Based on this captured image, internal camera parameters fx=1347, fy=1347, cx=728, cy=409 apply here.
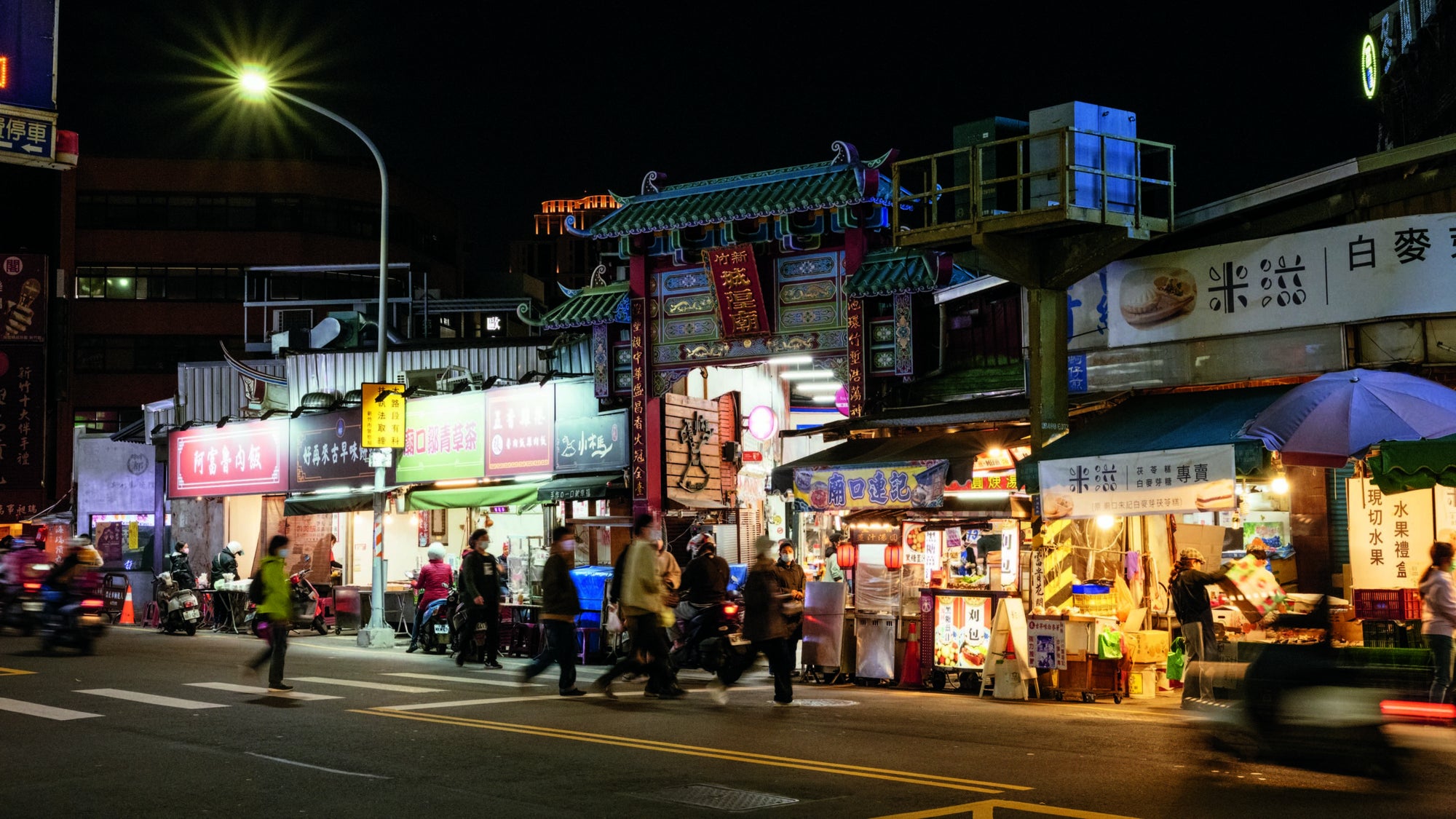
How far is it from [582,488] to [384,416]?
510 centimetres

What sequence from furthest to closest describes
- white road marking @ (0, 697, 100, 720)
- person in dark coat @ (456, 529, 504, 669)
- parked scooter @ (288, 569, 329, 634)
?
parked scooter @ (288, 569, 329, 634) → person in dark coat @ (456, 529, 504, 669) → white road marking @ (0, 697, 100, 720)

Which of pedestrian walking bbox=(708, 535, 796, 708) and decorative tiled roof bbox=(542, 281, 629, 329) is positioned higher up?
decorative tiled roof bbox=(542, 281, 629, 329)

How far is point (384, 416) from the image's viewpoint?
2692cm

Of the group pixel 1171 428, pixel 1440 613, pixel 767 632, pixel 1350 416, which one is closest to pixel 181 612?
pixel 767 632

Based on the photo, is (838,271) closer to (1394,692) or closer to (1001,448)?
(1001,448)

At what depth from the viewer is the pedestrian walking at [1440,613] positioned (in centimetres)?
1370

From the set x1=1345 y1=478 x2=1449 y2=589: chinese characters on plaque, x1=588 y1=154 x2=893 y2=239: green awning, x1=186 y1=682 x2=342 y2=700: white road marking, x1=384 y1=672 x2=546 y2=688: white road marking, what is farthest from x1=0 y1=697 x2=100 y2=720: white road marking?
x1=1345 y1=478 x2=1449 y2=589: chinese characters on plaque

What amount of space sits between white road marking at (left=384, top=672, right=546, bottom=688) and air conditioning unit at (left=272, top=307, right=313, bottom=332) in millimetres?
23744

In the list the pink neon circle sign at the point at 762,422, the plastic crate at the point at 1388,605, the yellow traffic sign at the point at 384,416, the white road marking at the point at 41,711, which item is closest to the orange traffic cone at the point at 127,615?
the yellow traffic sign at the point at 384,416

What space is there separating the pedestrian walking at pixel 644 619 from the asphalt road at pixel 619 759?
0.34 metres

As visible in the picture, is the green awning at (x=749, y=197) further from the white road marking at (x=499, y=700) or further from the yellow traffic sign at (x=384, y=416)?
the white road marking at (x=499, y=700)

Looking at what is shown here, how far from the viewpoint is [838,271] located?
2192 centimetres

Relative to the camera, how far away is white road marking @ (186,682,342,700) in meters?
15.2

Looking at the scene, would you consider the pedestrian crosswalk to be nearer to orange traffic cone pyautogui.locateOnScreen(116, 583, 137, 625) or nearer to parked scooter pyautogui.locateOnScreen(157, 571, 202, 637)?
parked scooter pyautogui.locateOnScreen(157, 571, 202, 637)
